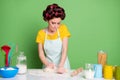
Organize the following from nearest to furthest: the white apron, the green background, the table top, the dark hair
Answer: the table top < the dark hair < the white apron < the green background

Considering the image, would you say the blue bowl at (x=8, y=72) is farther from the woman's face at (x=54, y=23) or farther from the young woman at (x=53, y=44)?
the woman's face at (x=54, y=23)

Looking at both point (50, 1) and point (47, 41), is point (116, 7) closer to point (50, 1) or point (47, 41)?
point (50, 1)

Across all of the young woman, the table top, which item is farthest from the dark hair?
the table top

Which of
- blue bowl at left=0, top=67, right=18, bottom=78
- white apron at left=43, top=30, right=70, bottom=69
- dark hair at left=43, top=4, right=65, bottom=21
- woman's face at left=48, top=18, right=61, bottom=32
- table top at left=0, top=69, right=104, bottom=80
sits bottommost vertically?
table top at left=0, top=69, right=104, bottom=80

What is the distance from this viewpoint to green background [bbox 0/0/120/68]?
2.96m

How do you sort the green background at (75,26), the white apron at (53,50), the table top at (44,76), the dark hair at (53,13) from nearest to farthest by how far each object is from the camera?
1. the table top at (44,76)
2. the dark hair at (53,13)
3. the white apron at (53,50)
4. the green background at (75,26)

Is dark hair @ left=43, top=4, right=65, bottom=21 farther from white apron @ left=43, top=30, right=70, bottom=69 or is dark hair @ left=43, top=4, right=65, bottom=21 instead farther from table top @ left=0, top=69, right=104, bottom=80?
table top @ left=0, top=69, right=104, bottom=80

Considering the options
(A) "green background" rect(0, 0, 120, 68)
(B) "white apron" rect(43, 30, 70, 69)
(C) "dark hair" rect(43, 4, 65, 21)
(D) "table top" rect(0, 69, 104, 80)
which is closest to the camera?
(D) "table top" rect(0, 69, 104, 80)

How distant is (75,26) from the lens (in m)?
3.02

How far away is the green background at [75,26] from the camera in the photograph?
9.70 ft

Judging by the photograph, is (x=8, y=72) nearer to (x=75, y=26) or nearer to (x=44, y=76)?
(x=44, y=76)

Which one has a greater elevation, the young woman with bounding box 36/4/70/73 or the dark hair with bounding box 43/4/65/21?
the dark hair with bounding box 43/4/65/21

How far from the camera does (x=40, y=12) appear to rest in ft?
9.73

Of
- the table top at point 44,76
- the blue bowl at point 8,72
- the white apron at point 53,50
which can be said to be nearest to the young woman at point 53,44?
the white apron at point 53,50
